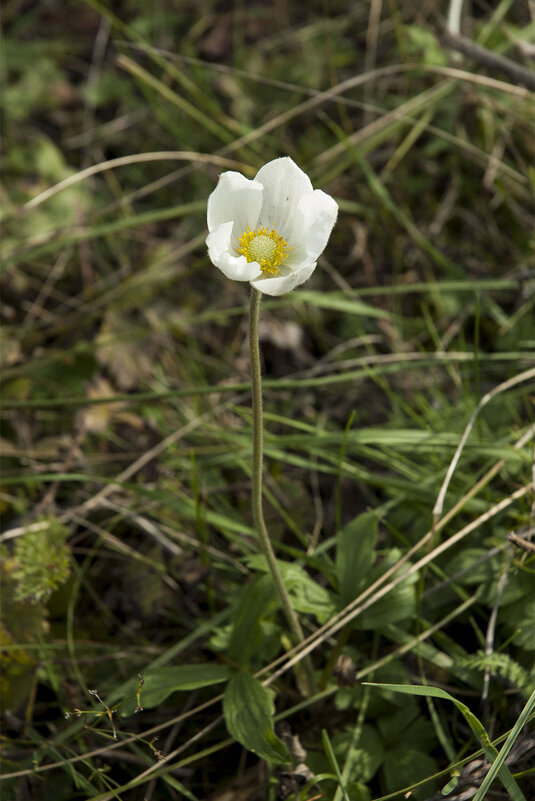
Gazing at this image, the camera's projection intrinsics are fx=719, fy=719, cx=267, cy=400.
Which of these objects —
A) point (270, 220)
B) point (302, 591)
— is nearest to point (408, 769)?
point (302, 591)

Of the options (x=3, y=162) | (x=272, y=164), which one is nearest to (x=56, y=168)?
(x=3, y=162)

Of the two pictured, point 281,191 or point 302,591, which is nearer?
point 281,191

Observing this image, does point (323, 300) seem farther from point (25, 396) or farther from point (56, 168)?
point (56, 168)

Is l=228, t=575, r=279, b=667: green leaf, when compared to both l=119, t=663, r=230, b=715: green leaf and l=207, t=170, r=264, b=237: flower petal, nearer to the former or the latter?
l=119, t=663, r=230, b=715: green leaf

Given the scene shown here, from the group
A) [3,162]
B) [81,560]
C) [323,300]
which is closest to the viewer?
[81,560]

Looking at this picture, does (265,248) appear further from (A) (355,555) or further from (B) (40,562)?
(B) (40,562)

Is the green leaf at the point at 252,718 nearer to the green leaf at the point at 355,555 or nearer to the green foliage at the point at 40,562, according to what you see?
the green leaf at the point at 355,555
